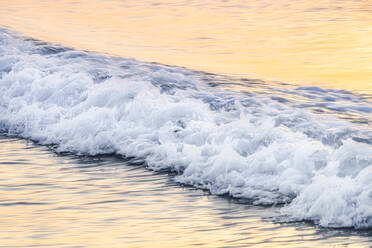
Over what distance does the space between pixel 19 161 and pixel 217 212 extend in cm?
355

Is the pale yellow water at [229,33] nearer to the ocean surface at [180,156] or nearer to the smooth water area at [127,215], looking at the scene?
the ocean surface at [180,156]

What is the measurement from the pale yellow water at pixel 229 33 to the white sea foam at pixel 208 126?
1.78 m

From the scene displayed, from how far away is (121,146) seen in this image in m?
11.8

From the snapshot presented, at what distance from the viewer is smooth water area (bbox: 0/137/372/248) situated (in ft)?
24.5

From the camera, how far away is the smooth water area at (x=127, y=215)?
7.45 m

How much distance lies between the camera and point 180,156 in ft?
35.0

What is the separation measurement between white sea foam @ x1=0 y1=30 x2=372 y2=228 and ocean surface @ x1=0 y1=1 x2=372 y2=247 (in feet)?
0.07

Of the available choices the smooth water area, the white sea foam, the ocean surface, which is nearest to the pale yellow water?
the ocean surface

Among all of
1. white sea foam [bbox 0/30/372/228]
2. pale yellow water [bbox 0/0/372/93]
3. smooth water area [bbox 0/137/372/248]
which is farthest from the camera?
pale yellow water [bbox 0/0/372/93]

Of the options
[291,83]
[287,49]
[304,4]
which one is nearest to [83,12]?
[304,4]

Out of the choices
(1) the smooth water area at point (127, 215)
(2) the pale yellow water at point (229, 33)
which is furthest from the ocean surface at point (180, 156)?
(2) the pale yellow water at point (229, 33)

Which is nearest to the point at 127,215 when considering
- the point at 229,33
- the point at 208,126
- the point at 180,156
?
the point at 180,156

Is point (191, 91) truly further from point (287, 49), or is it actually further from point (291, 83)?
point (287, 49)

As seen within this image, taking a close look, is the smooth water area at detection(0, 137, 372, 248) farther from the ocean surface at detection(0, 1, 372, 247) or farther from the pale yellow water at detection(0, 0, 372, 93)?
the pale yellow water at detection(0, 0, 372, 93)
